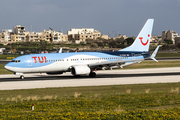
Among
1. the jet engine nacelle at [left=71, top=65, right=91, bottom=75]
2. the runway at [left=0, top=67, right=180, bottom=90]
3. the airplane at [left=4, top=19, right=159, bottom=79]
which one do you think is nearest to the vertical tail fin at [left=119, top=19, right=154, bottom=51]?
the airplane at [left=4, top=19, right=159, bottom=79]

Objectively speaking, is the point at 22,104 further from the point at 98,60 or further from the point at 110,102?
the point at 98,60

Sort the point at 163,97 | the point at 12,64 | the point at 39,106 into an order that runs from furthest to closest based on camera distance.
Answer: the point at 12,64, the point at 163,97, the point at 39,106

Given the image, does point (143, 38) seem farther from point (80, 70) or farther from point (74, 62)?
point (80, 70)

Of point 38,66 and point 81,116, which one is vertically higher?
point 38,66

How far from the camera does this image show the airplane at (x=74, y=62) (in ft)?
150

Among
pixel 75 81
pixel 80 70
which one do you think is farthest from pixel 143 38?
pixel 75 81

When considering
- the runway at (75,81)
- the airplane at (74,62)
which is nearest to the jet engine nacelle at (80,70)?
the airplane at (74,62)

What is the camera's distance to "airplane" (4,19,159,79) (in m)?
45.6

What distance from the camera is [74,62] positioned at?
160 ft

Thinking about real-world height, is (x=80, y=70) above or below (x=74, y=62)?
below

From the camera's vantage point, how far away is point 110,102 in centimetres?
2364

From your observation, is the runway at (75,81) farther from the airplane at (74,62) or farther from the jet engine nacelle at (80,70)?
the airplane at (74,62)

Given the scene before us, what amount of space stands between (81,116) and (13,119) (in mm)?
4065

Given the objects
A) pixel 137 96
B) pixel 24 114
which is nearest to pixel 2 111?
pixel 24 114
